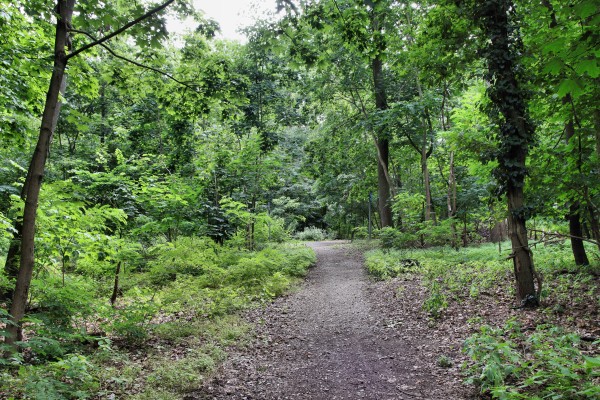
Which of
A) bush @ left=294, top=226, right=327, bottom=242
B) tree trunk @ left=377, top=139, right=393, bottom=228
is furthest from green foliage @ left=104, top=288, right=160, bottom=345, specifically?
bush @ left=294, top=226, right=327, bottom=242

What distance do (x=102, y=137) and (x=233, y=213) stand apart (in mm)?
9425

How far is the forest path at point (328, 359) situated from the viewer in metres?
4.34

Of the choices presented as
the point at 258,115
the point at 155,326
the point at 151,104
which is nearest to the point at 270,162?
the point at 258,115

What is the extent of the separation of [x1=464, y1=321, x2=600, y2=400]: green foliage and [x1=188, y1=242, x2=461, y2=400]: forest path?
547 millimetres

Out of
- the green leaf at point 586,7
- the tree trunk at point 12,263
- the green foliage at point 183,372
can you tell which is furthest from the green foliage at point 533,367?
the tree trunk at point 12,263

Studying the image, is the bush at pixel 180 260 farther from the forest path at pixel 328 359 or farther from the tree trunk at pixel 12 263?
the tree trunk at pixel 12 263

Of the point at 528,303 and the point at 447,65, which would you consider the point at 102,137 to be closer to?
the point at 447,65

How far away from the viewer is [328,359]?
5391 millimetres

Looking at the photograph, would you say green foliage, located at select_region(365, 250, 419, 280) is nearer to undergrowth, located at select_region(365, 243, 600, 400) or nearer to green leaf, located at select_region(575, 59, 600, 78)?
undergrowth, located at select_region(365, 243, 600, 400)

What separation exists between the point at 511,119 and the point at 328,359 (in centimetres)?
521

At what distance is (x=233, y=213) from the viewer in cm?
1241

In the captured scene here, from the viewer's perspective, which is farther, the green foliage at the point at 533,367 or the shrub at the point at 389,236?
the shrub at the point at 389,236

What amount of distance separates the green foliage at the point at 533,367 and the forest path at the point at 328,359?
1.80 feet

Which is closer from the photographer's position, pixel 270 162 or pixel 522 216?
pixel 522 216
